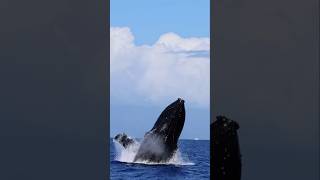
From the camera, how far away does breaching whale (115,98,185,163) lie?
Answer: 13193 mm

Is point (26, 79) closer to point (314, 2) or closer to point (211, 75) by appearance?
point (211, 75)

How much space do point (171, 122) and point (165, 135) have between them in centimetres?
45

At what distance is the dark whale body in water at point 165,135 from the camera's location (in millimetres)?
13180

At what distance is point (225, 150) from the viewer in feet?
25.6

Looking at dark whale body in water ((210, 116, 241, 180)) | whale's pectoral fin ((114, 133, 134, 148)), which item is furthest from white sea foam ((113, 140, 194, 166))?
dark whale body in water ((210, 116, 241, 180))

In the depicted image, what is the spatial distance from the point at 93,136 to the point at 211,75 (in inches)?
65.7

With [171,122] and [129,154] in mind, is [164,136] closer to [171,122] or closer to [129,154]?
[171,122]

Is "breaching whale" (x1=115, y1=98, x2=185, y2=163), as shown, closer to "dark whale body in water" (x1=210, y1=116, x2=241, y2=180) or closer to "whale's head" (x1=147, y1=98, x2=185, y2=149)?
"whale's head" (x1=147, y1=98, x2=185, y2=149)

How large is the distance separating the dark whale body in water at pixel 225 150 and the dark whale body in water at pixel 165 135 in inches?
197

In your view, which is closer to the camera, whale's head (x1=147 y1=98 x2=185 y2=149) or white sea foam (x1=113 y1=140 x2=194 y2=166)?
whale's head (x1=147 y1=98 x2=185 y2=149)

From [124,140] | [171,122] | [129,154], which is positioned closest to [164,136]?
[171,122]

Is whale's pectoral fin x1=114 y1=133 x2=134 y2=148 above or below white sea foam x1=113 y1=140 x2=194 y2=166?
above

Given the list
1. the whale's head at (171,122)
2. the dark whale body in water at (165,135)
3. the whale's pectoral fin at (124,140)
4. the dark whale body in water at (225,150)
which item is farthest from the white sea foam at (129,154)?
the dark whale body in water at (225,150)

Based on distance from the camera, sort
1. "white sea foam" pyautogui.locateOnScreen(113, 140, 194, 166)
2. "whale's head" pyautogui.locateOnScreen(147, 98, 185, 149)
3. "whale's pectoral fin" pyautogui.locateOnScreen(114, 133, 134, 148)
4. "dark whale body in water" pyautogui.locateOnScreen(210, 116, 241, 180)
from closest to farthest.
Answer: "dark whale body in water" pyautogui.locateOnScreen(210, 116, 241, 180) < "whale's head" pyautogui.locateOnScreen(147, 98, 185, 149) < "white sea foam" pyautogui.locateOnScreen(113, 140, 194, 166) < "whale's pectoral fin" pyautogui.locateOnScreen(114, 133, 134, 148)
